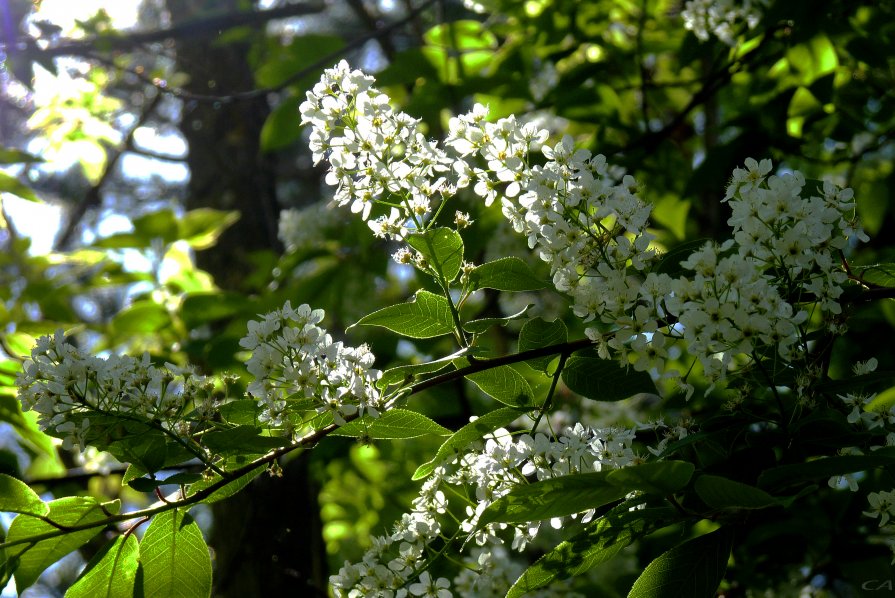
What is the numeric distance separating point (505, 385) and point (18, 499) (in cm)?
72

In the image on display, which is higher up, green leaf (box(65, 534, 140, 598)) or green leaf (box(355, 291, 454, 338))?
green leaf (box(355, 291, 454, 338))

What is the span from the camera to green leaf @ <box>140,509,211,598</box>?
4.23 feet

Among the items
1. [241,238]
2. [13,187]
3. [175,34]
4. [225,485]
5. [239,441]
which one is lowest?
[241,238]

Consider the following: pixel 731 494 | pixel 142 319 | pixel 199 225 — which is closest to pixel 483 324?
pixel 731 494

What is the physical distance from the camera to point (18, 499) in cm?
124

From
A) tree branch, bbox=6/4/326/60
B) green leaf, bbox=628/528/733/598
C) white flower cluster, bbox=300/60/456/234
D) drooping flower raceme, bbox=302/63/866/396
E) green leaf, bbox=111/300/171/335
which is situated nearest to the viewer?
drooping flower raceme, bbox=302/63/866/396

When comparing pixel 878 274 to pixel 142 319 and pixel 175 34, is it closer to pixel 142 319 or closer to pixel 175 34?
pixel 142 319

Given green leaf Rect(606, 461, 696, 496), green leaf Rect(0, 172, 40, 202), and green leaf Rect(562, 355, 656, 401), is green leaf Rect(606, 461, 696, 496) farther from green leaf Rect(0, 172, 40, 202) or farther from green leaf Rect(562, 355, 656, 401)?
green leaf Rect(0, 172, 40, 202)

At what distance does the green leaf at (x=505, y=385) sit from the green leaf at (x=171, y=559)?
1.58 feet

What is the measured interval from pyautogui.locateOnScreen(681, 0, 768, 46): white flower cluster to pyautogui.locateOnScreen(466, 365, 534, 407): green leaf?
1606 mm

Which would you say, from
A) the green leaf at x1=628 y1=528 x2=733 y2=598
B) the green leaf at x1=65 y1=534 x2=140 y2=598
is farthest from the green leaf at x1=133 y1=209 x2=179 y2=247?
the green leaf at x1=628 y1=528 x2=733 y2=598

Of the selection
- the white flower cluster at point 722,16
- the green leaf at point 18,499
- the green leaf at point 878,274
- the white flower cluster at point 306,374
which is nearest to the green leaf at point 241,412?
the white flower cluster at point 306,374

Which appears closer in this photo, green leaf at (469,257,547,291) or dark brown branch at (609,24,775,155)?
green leaf at (469,257,547,291)

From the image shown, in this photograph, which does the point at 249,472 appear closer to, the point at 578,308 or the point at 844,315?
the point at 578,308
